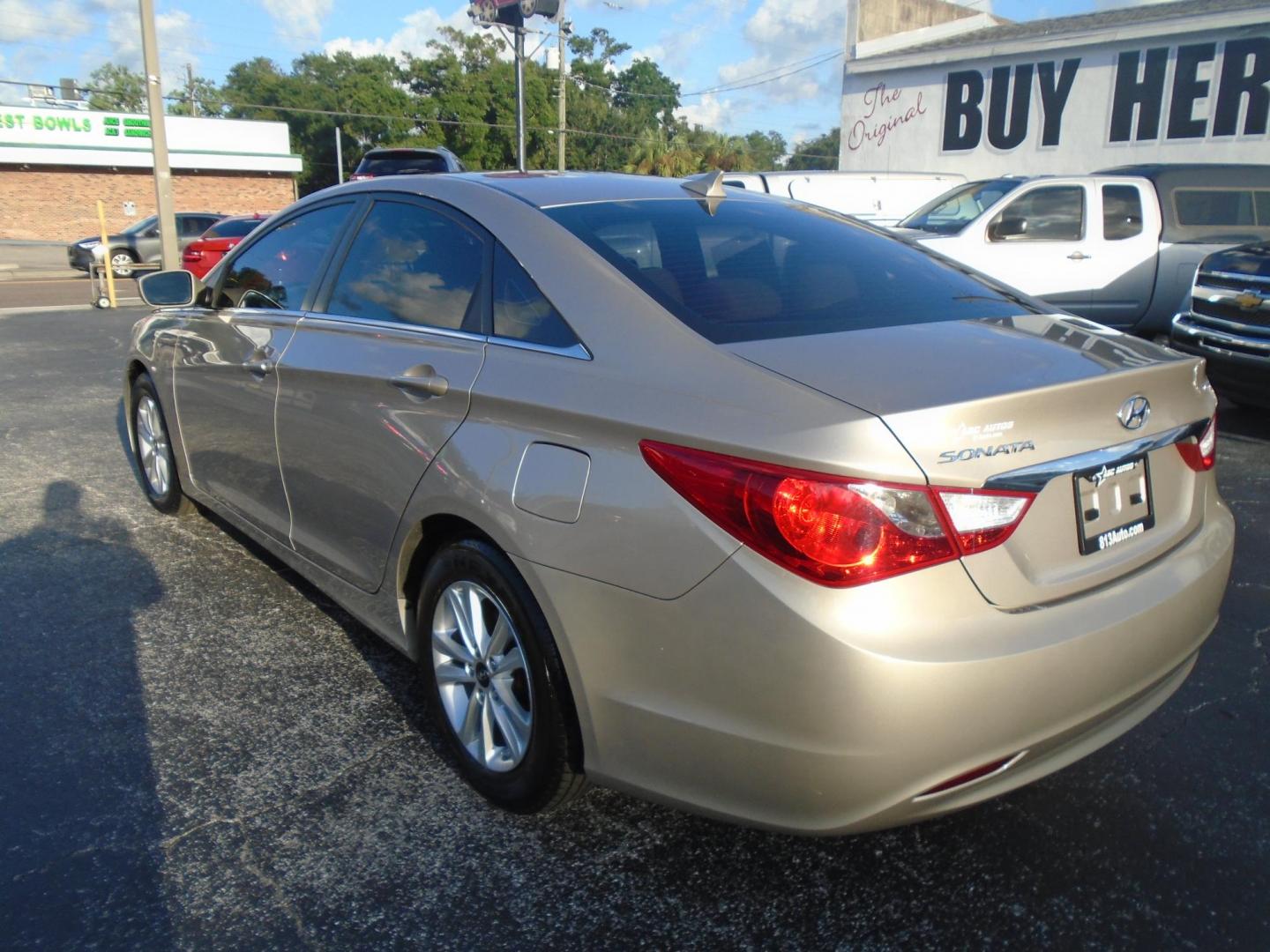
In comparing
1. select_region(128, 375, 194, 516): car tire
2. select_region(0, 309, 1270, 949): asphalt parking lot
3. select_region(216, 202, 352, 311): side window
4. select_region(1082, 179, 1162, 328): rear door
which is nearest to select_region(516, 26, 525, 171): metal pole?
select_region(1082, 179, 1162, 328): rear door

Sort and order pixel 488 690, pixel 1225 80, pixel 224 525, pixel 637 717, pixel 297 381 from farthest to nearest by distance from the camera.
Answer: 1. pixel 1225 80
2. pixel 224 525
3. pixel 297 381
4. pixel 488 690
5. pixel 637 717

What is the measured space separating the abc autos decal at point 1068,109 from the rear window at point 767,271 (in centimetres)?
1932

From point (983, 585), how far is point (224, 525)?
160 inches

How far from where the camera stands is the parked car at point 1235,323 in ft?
20.7

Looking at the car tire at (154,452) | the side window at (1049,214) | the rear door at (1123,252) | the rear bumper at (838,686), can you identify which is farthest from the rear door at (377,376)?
the rear door at (1123,252)

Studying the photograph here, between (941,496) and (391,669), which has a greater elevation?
(941,496)

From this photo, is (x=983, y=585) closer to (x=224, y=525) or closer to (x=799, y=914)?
(x=799, y=914)

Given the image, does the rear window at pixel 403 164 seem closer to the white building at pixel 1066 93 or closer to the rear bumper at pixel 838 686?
the white building at pixel 1066 93

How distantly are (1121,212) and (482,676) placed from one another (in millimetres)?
9529

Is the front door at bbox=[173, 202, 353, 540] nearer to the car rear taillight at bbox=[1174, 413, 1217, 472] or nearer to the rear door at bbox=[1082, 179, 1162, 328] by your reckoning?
the car rear taillight at bbox=[1174, 413, 1217, 472]

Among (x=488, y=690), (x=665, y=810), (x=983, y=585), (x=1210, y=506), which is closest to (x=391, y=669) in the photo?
(x=488, y=690)

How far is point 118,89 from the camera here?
91.6m

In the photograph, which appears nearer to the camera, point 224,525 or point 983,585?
point 983,585

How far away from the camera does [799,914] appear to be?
2.30m
